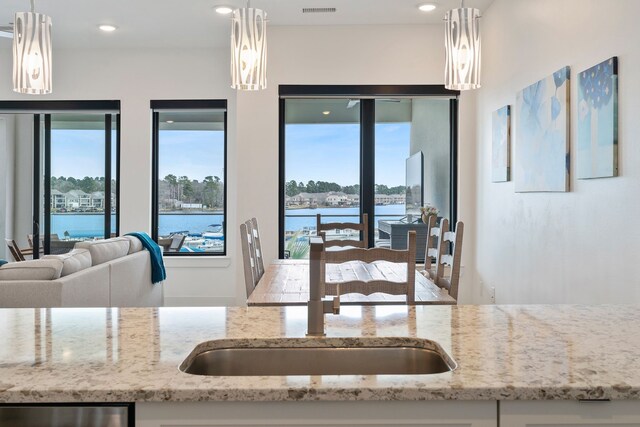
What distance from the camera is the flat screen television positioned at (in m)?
5.74

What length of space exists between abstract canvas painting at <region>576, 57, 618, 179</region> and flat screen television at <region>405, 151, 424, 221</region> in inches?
105

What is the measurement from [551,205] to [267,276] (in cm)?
177

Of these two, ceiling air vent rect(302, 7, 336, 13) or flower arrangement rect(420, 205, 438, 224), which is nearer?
ceiling air vent rect(302, 7, 336, 13)

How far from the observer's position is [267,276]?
3.32 metres

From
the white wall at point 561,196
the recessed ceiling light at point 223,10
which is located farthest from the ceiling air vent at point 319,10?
the white wall at point 561,196

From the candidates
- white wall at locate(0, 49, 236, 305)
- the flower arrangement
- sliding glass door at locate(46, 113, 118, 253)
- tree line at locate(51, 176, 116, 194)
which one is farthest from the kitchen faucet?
tree line at locate(51, 176, 116, 194)

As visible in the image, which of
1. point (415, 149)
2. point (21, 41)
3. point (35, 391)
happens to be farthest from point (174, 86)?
point (35, 391)

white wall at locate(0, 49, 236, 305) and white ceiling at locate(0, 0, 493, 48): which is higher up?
white ceiling at locate(0, 0, 493, 48)

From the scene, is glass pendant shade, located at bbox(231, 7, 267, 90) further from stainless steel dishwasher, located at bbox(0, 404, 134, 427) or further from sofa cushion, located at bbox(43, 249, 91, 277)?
stainless steel dishwasher, located at bbox(0, 404, 134, 427)

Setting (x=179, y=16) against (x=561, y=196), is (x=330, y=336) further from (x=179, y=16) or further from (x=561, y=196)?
(x=179, y=16)

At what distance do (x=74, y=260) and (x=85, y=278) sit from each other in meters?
0.14

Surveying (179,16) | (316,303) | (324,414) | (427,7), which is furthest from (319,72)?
(324,414)

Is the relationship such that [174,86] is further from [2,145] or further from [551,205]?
[551,205]

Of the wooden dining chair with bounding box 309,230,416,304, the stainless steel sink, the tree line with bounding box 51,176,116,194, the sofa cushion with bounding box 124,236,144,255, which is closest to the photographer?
the stainless steel sink
